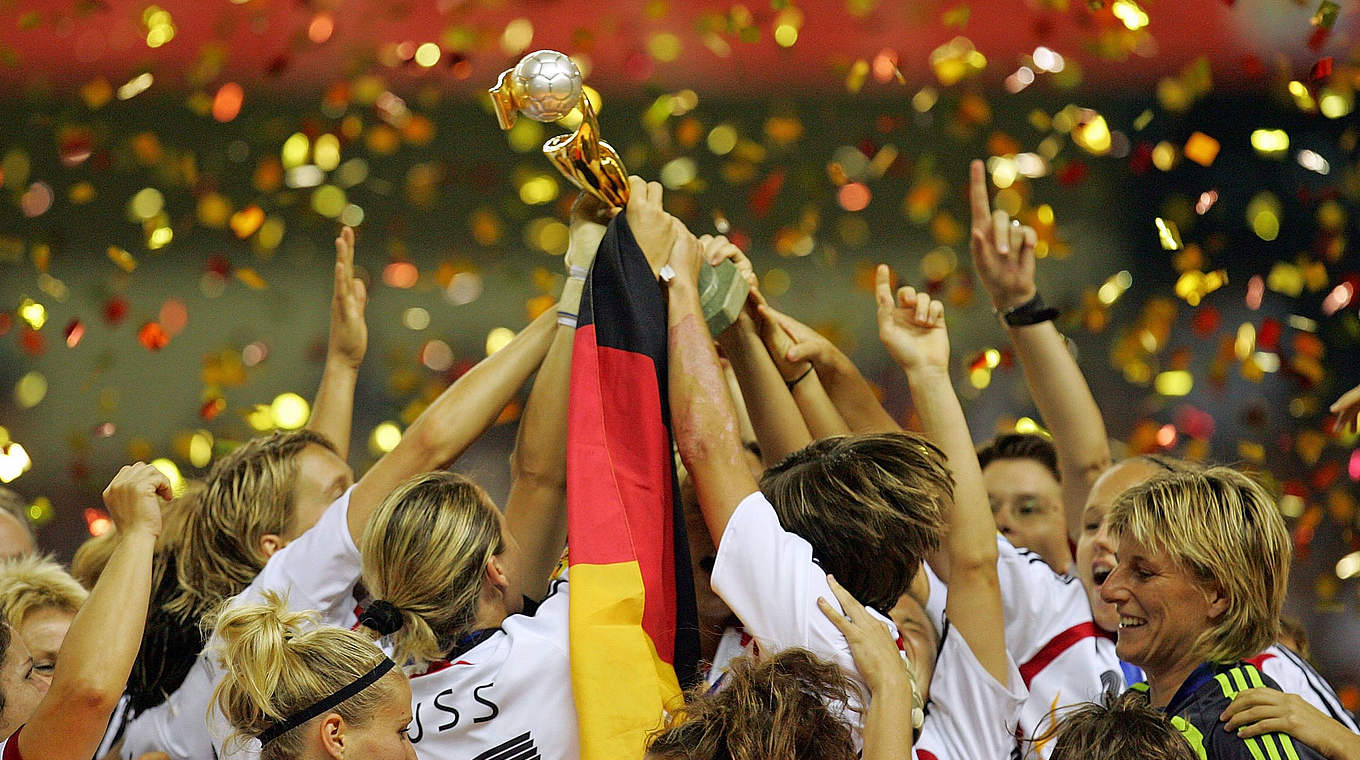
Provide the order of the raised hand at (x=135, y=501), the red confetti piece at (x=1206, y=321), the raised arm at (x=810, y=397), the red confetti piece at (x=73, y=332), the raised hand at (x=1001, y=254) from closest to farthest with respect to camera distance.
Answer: the raised hand at (x=135, y=501) → the raised arm at (x=810, y=397) → the raised hand at (x=1001, y=254) → the red confetti piece at (x=73, y=332) → the red confetti piece at (x=1206, y=321)

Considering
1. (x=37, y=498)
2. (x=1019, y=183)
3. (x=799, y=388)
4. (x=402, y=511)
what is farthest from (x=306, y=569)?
(x=1019, y=183)

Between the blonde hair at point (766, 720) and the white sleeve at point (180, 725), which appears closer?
the blonde hair at point (766, 720)

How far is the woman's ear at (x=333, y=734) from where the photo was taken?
1.75 metres

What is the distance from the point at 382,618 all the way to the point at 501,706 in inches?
8.9

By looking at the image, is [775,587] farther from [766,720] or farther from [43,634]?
[43,634]

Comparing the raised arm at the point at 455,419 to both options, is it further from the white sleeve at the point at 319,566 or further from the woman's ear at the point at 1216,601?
the woman's ear at the point at 1216,601

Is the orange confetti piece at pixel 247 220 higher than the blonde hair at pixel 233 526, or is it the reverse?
the blonde hair at pixel 233 526

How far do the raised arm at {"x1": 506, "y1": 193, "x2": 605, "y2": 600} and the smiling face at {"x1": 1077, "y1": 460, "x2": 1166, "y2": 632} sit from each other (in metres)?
1.01

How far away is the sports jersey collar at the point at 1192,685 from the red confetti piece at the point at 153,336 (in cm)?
299

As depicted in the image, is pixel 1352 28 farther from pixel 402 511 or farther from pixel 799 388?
pixel 402 511

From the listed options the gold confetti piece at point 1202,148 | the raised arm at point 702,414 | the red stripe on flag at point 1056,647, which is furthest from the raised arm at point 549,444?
the gold confetti piece at point 1202,148

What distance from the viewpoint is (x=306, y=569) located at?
7.68 ft

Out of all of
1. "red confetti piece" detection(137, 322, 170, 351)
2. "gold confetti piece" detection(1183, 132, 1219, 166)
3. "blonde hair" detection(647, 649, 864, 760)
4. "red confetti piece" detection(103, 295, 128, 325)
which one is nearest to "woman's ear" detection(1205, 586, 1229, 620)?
"blonde hair" detection(647, 649, 864, 760)

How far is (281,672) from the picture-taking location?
1.78m
